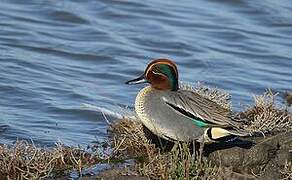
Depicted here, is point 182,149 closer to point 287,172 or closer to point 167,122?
point 167,122

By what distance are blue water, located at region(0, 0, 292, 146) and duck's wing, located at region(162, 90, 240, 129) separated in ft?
5.85

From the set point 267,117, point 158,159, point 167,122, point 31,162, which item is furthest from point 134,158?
point 267,117

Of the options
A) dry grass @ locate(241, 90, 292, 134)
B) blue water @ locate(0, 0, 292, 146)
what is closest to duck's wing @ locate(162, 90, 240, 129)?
dry grass @ locate(241, 90, 292, 134)

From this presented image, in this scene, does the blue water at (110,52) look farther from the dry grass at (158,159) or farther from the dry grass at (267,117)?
the dry grass at (267,117)

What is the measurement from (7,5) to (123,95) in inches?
197

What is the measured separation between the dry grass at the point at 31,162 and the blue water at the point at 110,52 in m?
1.51

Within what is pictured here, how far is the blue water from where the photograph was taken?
10.6 metres

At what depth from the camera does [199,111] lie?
299 inches

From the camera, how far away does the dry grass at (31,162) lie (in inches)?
286

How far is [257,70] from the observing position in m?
13.5

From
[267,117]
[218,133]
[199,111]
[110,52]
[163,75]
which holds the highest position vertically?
[163,75]

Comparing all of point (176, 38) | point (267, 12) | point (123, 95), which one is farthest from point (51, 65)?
point (267, 12)

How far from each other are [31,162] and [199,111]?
4.29 feet

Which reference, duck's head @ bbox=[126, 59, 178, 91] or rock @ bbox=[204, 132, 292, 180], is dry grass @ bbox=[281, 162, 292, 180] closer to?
rock @ bbox=[204, 132, 292, 180]
